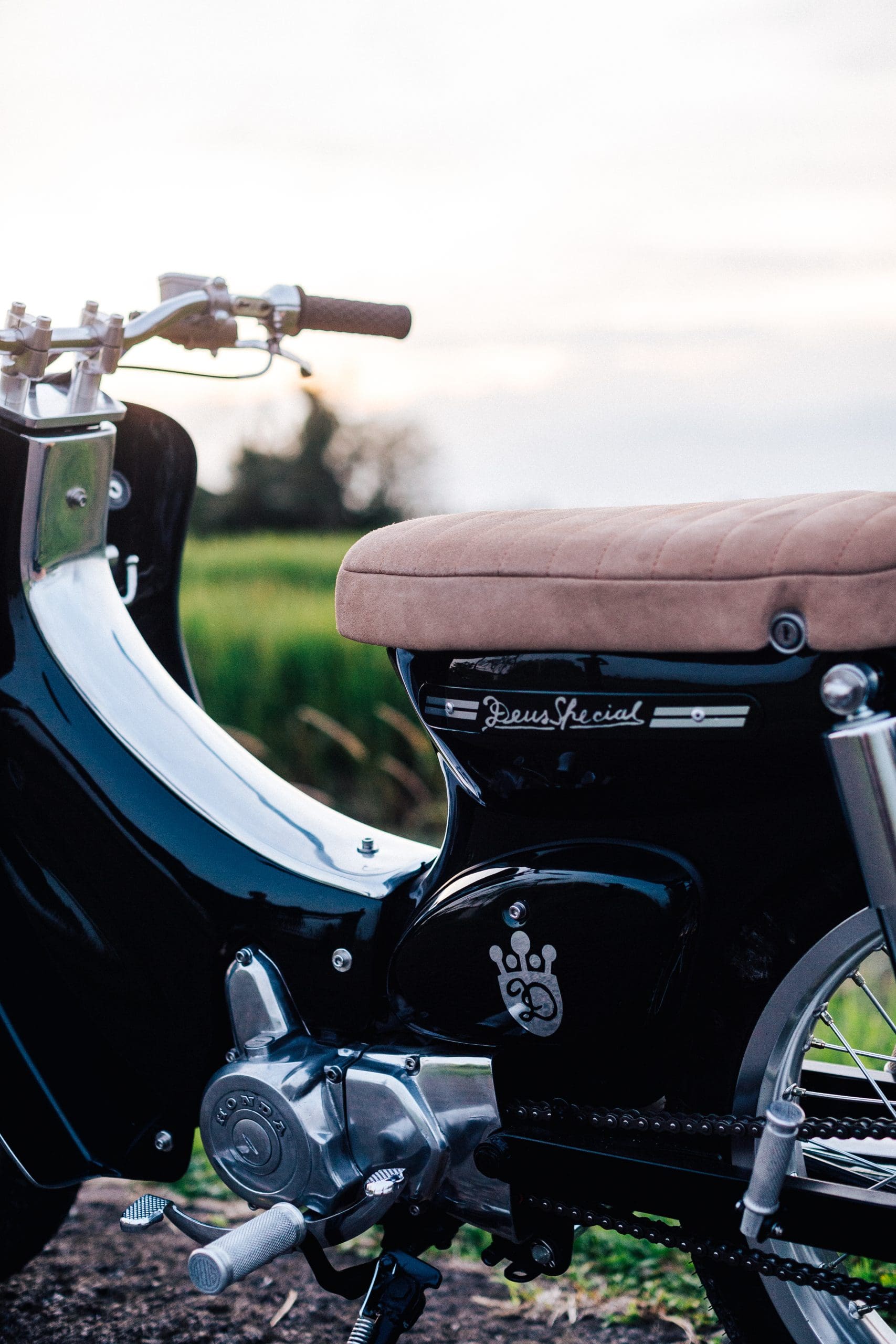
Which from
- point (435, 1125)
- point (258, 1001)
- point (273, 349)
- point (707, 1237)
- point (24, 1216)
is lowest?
point (24, 1216)

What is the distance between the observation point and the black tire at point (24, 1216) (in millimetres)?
1706

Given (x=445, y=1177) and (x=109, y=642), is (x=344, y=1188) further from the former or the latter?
(x=109, y=642)

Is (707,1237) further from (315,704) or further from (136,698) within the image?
(315,704)

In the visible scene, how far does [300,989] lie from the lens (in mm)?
1449

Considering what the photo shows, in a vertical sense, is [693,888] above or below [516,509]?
below

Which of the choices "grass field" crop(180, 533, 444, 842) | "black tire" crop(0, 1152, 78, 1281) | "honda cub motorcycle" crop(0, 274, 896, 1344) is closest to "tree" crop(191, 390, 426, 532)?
"grass field" crop(180, 533, 444, 842)

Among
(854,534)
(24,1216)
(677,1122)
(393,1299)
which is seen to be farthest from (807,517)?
(24,1216)

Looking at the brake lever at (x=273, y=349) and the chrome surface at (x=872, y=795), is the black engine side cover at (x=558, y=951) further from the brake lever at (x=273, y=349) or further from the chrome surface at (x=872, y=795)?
the brake lever at (x=273, y=349)

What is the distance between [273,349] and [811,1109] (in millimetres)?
1227

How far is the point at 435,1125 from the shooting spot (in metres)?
1.32

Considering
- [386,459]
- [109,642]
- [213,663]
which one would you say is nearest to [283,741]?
[213,663]

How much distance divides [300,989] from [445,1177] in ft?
0.88

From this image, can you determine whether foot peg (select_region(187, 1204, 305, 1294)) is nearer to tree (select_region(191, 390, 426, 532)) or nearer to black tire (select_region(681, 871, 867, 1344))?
black tire (select_region(681, 871, 867, 1344))

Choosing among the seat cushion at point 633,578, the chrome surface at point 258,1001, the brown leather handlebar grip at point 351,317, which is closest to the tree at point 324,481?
the brown leather handlebar grip at point 351,317
